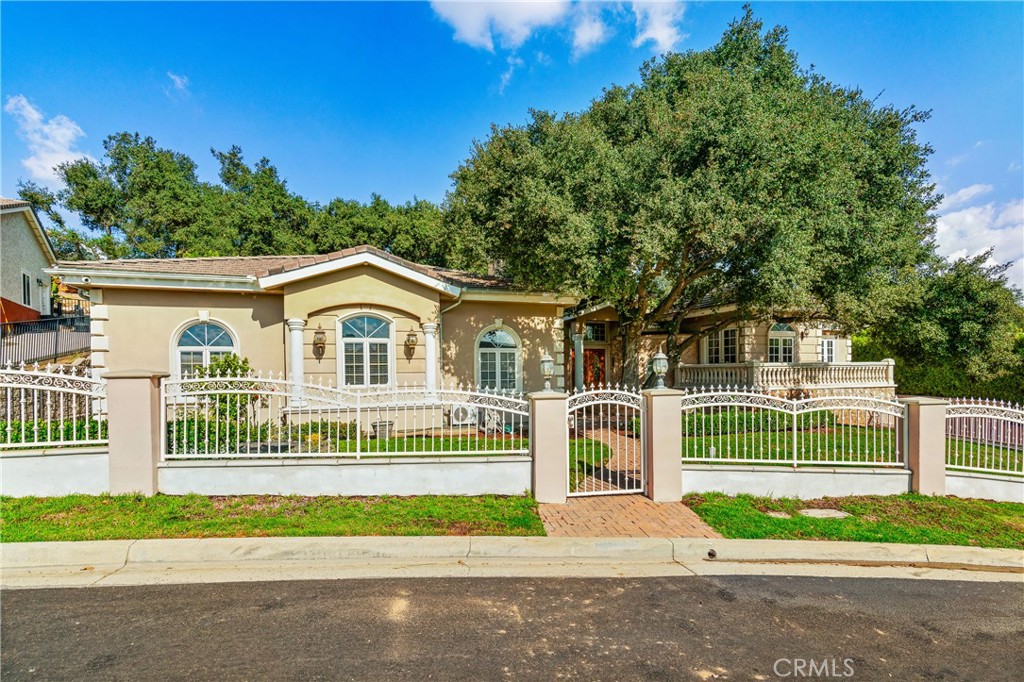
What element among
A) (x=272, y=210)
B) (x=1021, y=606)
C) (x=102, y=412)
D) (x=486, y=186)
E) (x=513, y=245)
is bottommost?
(x=1021, y=606)

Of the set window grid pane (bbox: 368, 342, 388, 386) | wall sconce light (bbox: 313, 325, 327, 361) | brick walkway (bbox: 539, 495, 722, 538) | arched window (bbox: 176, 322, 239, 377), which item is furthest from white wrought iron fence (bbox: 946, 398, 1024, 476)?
arched window (bbox: 176, 322, 239, 377)

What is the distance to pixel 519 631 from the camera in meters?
3.90

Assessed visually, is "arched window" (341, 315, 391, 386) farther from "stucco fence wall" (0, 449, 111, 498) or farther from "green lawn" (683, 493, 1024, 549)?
"green lawn" (683, 493, 1024, 549)

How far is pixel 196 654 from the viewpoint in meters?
3.54

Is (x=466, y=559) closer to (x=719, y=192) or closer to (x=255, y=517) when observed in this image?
(x=255, y=517)

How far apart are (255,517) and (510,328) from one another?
8.57m

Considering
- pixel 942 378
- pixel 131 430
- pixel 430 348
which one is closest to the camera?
pixel 131 430

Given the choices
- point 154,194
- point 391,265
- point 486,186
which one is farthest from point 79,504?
point 154,194

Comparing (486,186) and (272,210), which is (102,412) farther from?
(272,210)

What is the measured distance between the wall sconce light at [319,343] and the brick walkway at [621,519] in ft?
23.6

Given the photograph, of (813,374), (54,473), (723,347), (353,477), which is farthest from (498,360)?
(723,347)

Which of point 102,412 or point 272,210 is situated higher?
point 272,210

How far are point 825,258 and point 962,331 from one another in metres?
7.43

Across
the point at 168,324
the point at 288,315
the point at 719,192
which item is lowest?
the point at 168,324
